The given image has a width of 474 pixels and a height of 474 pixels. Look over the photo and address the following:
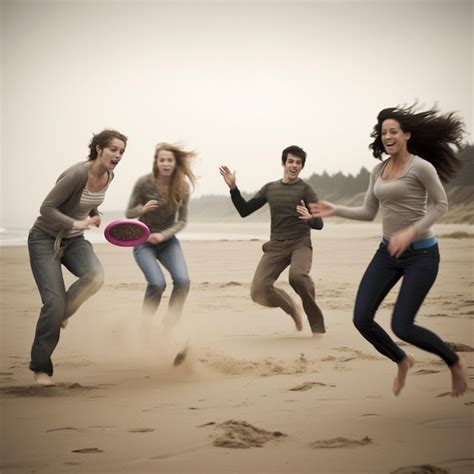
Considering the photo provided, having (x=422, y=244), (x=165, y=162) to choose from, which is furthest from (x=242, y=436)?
(x=165, y=162)

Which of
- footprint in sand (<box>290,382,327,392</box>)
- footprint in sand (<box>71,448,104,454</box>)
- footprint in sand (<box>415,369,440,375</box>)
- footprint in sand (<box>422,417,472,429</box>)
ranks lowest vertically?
footprint in sand (<box>415,369,440,375</box>)

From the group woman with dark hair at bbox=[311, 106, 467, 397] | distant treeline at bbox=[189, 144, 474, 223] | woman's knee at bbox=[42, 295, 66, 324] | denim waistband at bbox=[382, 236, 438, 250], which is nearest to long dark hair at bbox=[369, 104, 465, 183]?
woman with dark hair at bbox=[311, 106, 467, 397]

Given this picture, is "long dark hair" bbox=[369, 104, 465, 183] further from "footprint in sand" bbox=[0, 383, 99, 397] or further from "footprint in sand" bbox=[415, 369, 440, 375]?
"footprint in sand" bbox=[0, 383, 99, 397]

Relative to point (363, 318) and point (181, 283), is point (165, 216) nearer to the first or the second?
point (181, 283)

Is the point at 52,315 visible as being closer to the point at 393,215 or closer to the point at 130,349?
the point at 130,349

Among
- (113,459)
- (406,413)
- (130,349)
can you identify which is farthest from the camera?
(130,349)

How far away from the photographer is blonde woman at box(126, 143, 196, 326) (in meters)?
6.46

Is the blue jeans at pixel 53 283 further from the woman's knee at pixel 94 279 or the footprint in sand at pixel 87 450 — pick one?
the footprint in sand at pixel 87 450

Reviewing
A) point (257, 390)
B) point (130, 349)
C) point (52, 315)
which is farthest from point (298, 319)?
point (52, 315)

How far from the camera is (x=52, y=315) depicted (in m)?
5.27

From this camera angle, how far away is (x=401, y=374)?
4.75 metres

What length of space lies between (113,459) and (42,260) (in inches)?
79.6

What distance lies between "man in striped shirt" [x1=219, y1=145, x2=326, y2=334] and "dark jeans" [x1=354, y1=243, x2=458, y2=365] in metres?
2.18

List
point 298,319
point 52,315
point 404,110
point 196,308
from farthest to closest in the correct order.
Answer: point 196,308 → point 298,319 → point 52,315 → point 404,110
